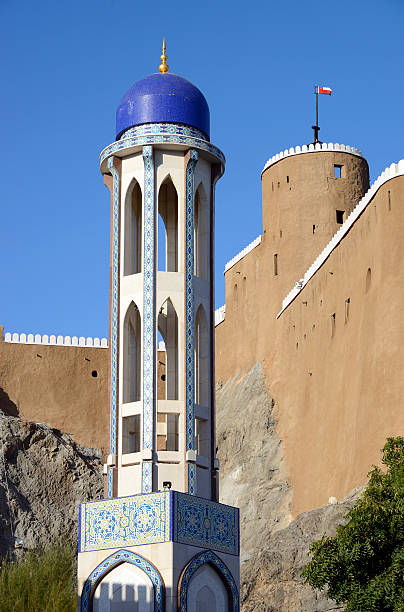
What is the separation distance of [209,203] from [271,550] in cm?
950

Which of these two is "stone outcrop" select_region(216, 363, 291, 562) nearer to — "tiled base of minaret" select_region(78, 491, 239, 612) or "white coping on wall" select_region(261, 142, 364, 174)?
"white coping on wall" select_region(261, 142, 364, 174)

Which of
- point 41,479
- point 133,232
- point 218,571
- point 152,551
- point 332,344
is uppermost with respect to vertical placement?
point 332,344

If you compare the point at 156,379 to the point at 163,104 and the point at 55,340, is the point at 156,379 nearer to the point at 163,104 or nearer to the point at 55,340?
the point at 163,104

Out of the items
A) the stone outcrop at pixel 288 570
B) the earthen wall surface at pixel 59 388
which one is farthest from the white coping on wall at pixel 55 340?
the stone outcrop at pixel 288 570

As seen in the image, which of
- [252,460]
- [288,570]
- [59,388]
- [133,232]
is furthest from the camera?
[59,388]

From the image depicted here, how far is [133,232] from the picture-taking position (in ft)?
41.1

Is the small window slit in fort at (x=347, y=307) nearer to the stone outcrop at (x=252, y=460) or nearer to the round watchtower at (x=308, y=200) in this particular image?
the stone outcrop at (x=252, y=460)

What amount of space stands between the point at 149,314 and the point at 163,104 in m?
2.35

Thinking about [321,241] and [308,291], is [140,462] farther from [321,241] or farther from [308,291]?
[321,241]

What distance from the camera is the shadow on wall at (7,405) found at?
29828 millimetres

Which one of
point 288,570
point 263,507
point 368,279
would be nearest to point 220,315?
point 263,507

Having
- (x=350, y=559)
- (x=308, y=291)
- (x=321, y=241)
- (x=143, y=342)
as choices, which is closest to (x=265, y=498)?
(x=308, y=291)

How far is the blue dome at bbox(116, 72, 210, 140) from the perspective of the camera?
12.4m

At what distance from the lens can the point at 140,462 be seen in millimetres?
11289
